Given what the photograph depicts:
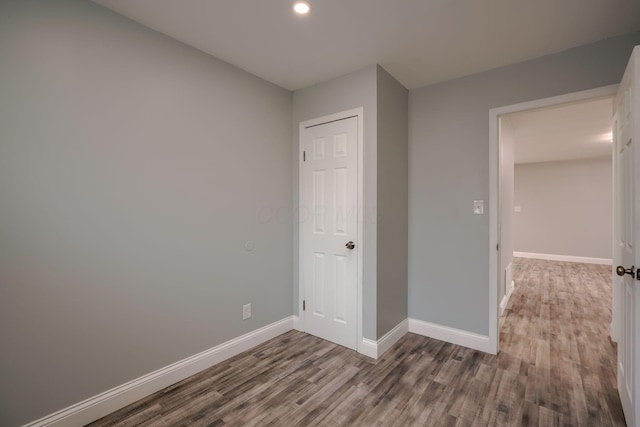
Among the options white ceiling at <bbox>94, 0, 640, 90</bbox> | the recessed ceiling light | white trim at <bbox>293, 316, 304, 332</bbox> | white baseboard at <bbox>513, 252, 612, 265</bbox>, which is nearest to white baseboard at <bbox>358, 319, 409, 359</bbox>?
white trim at <bbox>293, 316, 304, 332</bbox>

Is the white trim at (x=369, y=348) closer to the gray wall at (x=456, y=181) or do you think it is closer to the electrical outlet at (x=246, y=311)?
the gray wall at (x=456, y=181)

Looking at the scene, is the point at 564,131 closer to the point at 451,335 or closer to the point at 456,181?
the point at 456,181

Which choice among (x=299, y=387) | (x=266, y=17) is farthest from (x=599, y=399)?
(x=266, y=17)

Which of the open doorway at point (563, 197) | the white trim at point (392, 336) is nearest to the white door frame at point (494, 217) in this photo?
the white trim at point (392, 336)

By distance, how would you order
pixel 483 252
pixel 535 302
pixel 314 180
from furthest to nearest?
1. pixel 535 302
2. pixel 314 180
3. pixel 483 252

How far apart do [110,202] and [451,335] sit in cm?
307

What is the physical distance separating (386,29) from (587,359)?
3.18 meters

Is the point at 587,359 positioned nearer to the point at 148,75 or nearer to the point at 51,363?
the point at 51,363

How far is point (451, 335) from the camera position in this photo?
2.85 meters

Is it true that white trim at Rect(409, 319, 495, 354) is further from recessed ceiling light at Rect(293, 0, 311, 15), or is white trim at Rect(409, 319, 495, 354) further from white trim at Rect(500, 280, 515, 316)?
recessed ceiling light at Rect(293, 0, 311, 15)

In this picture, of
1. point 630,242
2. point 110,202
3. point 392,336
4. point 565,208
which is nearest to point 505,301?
point 392,336

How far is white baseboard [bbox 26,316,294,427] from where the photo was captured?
170 centimetres

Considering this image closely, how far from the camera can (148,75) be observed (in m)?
2.05

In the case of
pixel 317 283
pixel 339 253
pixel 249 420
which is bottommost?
pixel 249 420
